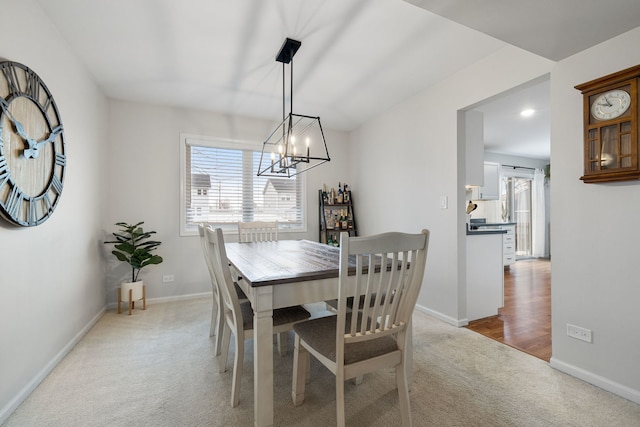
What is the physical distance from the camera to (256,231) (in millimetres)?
3389

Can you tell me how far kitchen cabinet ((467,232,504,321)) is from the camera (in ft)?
9.50

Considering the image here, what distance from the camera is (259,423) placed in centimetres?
137

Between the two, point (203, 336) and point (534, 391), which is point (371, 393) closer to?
point (534, 391)

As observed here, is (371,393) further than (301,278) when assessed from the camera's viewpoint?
Yes

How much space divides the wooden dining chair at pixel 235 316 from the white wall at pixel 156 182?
205 cm

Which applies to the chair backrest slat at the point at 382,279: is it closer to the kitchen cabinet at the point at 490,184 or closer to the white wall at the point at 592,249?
the white wall at the point at 592,249

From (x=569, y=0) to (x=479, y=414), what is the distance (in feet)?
7.15

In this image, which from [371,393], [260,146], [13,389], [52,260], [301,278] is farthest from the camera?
[260,146]

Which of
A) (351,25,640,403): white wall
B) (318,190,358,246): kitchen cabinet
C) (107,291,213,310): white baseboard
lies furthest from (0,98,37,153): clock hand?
(351,25,640,403): white wall

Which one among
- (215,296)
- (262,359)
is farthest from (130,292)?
(262,359)

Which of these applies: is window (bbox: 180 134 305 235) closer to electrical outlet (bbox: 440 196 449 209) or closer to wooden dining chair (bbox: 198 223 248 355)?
wooden dining chair (bbox: 198 223 248 355)

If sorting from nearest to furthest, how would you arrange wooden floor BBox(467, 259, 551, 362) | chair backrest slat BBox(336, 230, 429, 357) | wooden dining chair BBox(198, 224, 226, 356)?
chair backrest slat BBox(336, 230, 429, 357), wooden dining chair BBox(198, 224, 226, 356), wooden floor BBox(467, 259, 551, 362)

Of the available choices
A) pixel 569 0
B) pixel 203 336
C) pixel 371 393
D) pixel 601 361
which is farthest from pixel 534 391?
pixel 203 336

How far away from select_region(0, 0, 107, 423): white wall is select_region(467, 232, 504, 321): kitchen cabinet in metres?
3.53
